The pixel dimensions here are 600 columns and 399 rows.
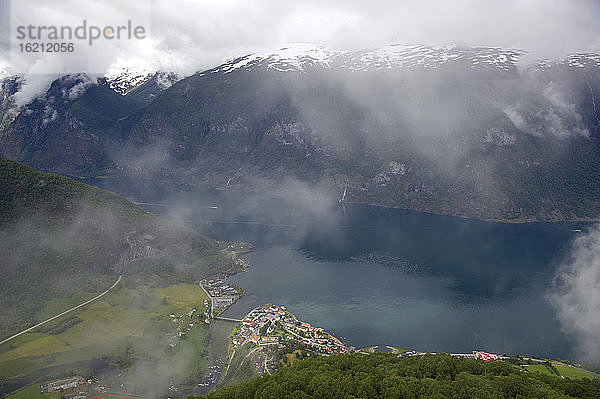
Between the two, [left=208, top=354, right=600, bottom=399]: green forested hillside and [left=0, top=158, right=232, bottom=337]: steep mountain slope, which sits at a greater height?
[left=0, top=158, right=232, bottom=337]: steep mountain slope

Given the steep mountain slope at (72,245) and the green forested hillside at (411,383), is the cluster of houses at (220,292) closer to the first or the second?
the steep mountain slope at (72,245)

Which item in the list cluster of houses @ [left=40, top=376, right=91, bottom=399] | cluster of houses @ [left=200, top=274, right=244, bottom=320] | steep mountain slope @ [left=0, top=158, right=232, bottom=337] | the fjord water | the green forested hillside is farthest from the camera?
cluster of houses @ [left=200, top=274, right=244, bottom=320]

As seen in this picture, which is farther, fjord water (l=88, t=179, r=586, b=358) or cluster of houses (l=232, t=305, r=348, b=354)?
fjord water (l=88, t=179, r=586, b=358)

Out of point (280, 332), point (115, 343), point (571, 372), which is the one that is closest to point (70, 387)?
point (115, 343)

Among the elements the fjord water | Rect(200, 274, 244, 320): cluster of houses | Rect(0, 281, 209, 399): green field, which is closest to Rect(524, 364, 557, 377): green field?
the fjord water

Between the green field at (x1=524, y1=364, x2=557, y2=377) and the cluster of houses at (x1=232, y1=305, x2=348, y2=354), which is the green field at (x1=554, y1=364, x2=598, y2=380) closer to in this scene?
the green field at (x1=524, y1=364, x2=557, y2=377)

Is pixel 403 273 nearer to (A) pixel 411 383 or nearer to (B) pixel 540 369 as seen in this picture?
(B) pixel 540 369
